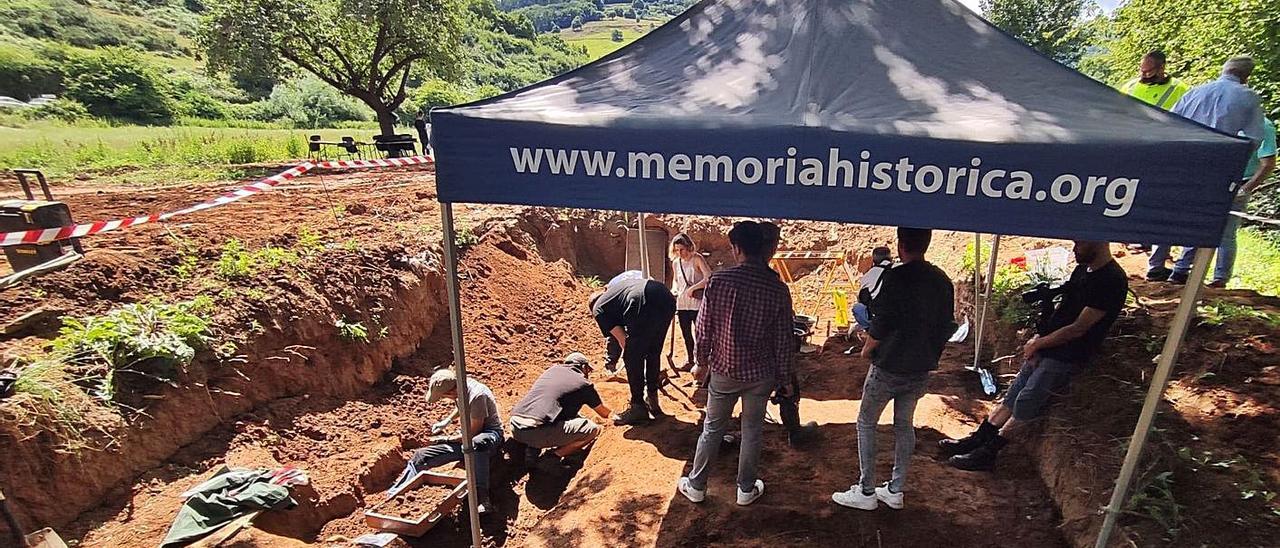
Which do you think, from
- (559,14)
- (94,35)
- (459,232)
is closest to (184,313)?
(459,232)

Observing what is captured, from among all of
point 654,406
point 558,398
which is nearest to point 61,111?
point 558,398

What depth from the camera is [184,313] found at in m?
4.92

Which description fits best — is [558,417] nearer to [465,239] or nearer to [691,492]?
[691,492]

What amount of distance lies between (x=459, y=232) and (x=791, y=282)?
5338mm

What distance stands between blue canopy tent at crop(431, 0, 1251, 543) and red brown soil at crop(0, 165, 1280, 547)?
0.92 m

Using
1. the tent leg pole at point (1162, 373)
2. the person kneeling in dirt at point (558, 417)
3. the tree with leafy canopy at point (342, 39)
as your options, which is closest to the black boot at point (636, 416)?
the person kneeling in dirt at point (558, 417)

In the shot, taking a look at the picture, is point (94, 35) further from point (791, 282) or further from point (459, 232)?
point (791, 282)

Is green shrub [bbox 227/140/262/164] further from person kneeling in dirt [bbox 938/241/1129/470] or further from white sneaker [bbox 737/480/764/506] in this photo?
person kneeling in dirt [bbox 938/241/1129/470]

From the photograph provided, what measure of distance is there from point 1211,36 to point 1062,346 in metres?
9.24

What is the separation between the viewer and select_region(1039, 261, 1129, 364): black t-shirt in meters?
3.28

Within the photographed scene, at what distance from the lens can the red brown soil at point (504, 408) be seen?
333 centimetres

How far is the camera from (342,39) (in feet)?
60.3

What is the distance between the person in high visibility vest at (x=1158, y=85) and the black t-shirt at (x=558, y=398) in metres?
5.90

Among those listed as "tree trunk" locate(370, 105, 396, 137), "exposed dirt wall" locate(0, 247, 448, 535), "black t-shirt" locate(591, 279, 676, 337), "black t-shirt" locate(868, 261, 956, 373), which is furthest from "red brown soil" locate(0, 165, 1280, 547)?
"tree trunk" locate(370, 105, 396, 137)
